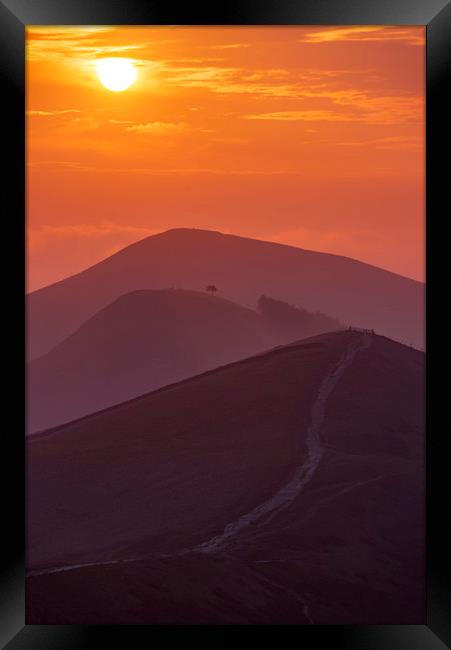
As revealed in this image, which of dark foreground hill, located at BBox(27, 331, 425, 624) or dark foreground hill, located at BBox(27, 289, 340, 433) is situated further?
dark foreground hill, located at BBox(27, 289, 340, 433)

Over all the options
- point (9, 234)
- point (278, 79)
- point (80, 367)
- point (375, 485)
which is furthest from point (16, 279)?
point (375, 485)

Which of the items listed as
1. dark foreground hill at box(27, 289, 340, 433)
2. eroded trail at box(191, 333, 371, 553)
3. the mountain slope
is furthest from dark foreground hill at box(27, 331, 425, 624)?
the mountain slope

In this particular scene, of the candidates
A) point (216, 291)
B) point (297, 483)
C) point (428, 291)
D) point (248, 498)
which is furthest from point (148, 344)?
point (428, 291)

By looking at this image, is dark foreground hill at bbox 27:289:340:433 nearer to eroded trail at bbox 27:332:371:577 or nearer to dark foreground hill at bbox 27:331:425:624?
dark foreground hill at bbox 27:331:425:624

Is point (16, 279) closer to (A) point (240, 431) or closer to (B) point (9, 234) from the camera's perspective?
(B) point (9, 234)

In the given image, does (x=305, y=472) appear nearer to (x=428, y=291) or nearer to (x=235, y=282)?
(x=235, y=282)

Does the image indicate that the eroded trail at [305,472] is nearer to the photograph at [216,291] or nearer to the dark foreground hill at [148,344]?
the photograph at [216,291]

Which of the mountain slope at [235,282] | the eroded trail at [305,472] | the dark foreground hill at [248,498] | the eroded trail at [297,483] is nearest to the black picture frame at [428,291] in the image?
the dark foreground hill at [248,498]
